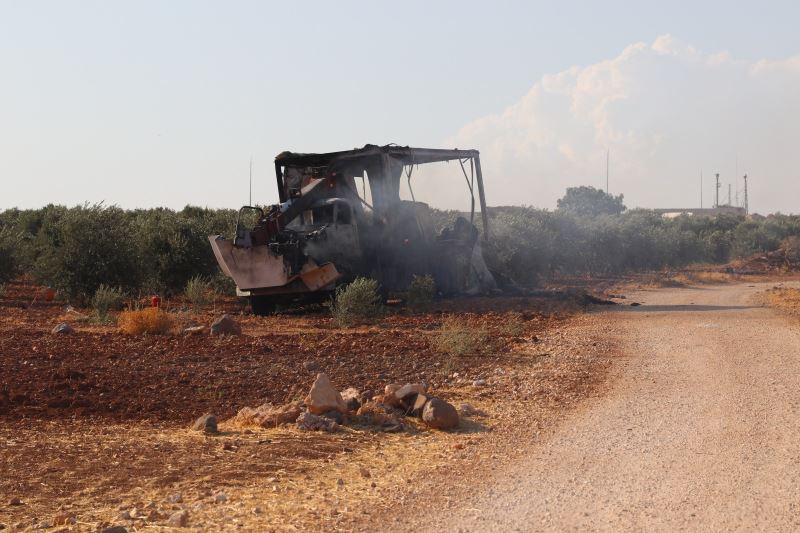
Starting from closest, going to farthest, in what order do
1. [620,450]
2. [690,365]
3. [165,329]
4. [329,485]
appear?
1. [329,485]
2. [620,450]
3. [690,365]
4. [165,329]

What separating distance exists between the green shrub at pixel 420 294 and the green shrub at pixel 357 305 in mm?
2019

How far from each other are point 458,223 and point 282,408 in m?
14.2

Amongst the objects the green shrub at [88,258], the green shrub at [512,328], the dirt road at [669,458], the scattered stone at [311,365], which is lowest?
the dirt road at [669,458]

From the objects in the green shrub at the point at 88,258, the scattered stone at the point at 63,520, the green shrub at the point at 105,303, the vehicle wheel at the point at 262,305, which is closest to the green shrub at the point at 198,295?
the green shrub at the point at 105,303

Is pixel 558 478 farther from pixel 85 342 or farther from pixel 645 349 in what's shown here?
pixel 85 342

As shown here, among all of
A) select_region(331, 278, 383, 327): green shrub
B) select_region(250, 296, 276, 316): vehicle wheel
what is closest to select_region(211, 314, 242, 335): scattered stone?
select_region(331, 278, 383, 327): green shrub

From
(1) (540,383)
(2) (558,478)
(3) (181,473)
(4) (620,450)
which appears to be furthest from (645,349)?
(3) (181,473)

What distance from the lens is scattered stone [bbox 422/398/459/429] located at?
29.9 feet

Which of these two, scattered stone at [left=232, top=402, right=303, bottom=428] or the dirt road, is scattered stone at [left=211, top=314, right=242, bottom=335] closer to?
the dirt road

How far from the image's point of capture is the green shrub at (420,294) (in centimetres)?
2105

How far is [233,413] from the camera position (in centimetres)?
997

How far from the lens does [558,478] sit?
7.29 meters

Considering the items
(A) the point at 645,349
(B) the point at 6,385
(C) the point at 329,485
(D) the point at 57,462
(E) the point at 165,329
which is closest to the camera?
(C) the point at 329,485

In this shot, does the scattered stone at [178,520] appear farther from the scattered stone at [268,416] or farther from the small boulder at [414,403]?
the small boulder at [414,403]
